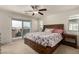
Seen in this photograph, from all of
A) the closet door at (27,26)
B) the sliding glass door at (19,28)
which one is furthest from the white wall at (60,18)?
the sliding glass door at (19,28)

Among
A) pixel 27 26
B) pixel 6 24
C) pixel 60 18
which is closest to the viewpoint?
pixel 6 24

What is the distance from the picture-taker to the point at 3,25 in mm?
2012

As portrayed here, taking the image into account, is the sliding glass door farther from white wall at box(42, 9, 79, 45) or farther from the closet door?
white wall at box(42, 9, 79, 45)

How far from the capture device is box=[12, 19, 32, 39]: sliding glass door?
209 cm

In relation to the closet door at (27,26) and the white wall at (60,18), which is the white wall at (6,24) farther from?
the white wall at (60,18)

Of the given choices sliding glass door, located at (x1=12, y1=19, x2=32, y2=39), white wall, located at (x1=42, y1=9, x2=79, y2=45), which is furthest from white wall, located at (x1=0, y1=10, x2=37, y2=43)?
white wall, located at (x1=42, y1=9, x2=79, y2=45)

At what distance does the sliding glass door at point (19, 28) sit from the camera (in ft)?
6.86

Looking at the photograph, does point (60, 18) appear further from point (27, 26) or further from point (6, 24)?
point (6, 24)

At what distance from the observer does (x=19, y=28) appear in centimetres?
213

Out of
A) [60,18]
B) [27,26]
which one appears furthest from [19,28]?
[60,18]

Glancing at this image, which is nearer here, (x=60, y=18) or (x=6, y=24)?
(x=6, y=24)
